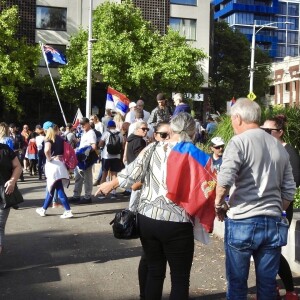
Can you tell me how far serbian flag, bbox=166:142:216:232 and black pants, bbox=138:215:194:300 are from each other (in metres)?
0.18

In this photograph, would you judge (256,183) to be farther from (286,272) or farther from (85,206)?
(85,206)

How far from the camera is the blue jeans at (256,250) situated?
4.13 meters

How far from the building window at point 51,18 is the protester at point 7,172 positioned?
3037cm

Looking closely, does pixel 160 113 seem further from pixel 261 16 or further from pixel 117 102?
pixel 261 16

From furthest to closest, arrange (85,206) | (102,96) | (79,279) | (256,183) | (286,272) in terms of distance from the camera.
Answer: (102,96) < (85,206) < (79,279) < (286,272) < (256,183)

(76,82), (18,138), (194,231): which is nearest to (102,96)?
(76,82)

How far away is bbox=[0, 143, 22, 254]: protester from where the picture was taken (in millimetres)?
6504

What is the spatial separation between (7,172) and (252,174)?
352 centimetres

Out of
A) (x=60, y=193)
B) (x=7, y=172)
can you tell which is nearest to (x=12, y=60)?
(x=60, y=193)

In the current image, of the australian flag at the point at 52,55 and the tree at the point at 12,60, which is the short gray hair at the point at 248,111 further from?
the tree at the point at 12,60

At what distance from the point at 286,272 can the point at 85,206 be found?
6.75 metres

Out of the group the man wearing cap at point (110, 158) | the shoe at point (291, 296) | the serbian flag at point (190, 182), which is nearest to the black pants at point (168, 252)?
the serbian flag at point (190, 182)

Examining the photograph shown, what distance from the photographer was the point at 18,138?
1984cm

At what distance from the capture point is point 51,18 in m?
35.6
